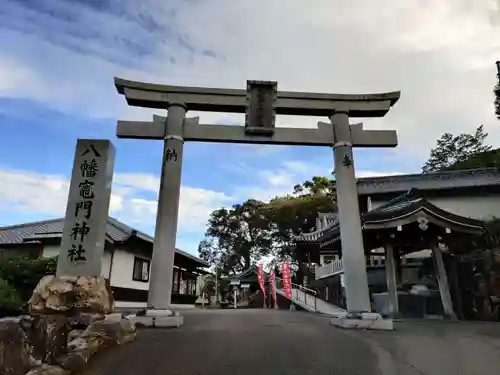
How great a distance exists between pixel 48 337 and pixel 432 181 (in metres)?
24.6

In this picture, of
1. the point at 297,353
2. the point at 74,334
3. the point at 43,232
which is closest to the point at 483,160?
the point at 43,232

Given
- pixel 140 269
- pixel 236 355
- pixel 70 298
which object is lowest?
pixel 236 355

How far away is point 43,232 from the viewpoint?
18781mm

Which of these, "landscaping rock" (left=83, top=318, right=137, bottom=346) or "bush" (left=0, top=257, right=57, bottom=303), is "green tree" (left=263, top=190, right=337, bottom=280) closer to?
"bush" (left=0, top=257, right=57, bottom=303)

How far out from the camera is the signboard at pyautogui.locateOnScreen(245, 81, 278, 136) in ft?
34.8

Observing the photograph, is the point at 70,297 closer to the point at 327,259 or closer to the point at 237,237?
the point at 327,259

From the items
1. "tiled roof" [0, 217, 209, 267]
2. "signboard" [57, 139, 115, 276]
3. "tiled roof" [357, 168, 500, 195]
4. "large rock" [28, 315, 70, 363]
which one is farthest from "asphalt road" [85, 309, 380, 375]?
"tiled roof" [357, 168, 500, 195]

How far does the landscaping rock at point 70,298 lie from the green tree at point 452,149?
41.6 meters

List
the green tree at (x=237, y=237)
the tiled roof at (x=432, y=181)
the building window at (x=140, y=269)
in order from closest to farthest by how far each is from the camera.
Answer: the building window at (x=140, y=269) → the tiled roof at (x=432, y=181) → the green tree at (x=237, y=237)

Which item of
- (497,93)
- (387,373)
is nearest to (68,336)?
(387,373)

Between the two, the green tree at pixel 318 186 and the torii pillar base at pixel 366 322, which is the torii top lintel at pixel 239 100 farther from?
the green tree at pixel 318 186

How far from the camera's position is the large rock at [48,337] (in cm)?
462

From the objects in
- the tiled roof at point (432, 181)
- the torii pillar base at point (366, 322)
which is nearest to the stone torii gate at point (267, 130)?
the torii pillar base at point (366, 322)

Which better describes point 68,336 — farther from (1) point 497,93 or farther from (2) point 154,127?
(1) point 497,93
